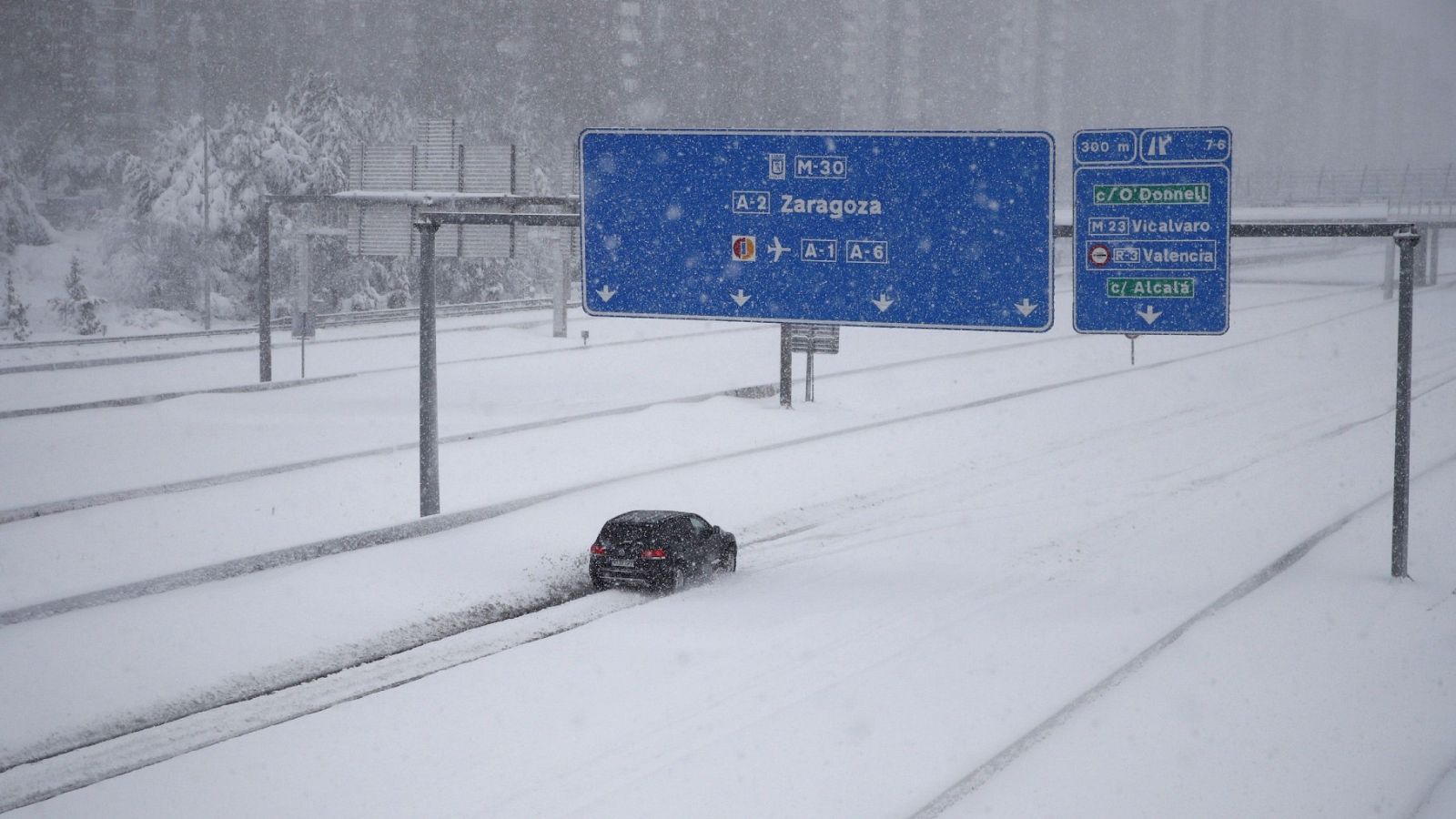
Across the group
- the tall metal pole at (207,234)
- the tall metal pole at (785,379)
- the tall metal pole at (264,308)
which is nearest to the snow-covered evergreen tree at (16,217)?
the tall metal pole at (207,234)

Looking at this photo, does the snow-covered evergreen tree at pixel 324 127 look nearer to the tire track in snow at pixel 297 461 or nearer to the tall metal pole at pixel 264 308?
the tire track in snow at pixel 297 461

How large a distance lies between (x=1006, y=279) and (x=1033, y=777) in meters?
8.09

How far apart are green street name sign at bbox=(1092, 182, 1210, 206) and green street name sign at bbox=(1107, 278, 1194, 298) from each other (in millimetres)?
1031

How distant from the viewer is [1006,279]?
17.6 meters

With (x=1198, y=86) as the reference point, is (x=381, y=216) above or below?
below

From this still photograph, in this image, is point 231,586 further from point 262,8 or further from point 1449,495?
point 262,8

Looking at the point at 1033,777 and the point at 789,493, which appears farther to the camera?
the point at 789,493

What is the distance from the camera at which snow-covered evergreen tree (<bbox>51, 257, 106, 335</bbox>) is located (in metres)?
49.3

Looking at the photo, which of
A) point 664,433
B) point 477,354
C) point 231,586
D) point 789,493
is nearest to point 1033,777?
point 231,586

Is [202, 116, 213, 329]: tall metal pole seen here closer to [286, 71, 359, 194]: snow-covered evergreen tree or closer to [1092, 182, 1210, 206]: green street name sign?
[286, 71, 359, 194]: snow-covered evergreen tree

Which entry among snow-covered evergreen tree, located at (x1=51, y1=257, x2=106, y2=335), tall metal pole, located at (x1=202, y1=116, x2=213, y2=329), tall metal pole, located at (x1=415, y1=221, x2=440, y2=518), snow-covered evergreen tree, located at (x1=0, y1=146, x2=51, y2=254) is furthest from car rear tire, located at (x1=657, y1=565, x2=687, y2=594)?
snow-covered evergreen tree, located at (x1=0, y1=146, x2=51, y2=254)

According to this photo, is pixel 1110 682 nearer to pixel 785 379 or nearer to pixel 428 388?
pixel 428 388

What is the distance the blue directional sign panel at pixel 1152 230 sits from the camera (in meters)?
17.3

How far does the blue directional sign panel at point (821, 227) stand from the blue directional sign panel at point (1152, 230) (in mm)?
648
